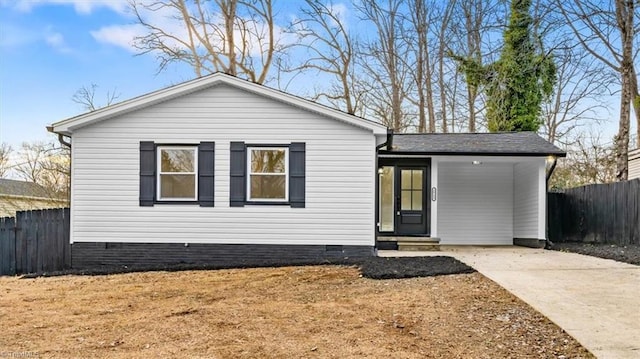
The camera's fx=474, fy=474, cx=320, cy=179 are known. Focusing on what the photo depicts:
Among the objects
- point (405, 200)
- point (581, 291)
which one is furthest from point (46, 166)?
point (581, 291)

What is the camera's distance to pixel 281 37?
21219 millimetres

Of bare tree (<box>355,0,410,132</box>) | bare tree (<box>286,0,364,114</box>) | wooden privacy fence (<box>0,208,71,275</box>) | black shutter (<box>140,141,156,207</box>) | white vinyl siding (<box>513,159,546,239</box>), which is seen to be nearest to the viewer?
wooden privacy fence (<box>0,208,71,275</box>)

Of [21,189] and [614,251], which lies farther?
[21,189]

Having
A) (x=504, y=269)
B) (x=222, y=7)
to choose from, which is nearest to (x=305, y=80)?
(x=222, y=7)

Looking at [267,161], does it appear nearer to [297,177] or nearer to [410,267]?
[297,177]

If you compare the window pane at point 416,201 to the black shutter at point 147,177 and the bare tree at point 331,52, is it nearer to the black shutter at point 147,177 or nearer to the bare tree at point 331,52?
the black shutter at point 147,177

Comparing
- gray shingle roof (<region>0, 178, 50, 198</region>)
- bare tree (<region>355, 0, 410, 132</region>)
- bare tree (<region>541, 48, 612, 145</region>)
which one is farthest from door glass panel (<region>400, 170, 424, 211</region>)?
gray shingle roof (<region>0, 178, 50, 198</region>)

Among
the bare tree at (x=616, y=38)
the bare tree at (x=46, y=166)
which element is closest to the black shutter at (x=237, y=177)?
the bare tree at (x=616, y=38)

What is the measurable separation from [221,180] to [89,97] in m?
11.6

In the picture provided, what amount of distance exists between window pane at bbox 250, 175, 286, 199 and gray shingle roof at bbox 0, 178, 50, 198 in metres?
12.0

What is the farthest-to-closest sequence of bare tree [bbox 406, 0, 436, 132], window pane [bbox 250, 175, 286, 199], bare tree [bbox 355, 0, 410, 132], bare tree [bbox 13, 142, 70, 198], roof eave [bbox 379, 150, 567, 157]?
bare tree [bbox 355, 0, 410, 132], bare tree [bbox 406, 0, 436, 132], bare tree [bbox 13, 142, 70, 198], roof eave [bbox 379, 150, 567, 157], window pane [bbox 250, 175, 286, 199]

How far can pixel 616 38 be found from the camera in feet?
45.2

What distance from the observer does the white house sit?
9516 millimetres

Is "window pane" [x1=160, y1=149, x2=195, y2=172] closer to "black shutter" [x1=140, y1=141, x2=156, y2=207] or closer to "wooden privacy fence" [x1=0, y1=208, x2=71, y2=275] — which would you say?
"black shutter" [x1=140, y1=141, x2=156, y2=207]
